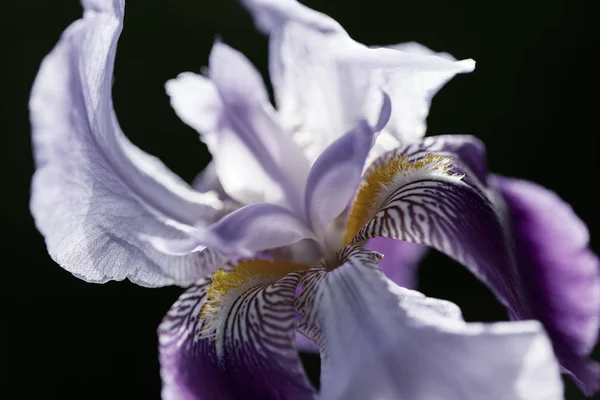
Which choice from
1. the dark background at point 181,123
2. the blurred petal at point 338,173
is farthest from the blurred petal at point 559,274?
the dark background at point 181,123

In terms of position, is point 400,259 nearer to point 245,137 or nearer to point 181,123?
point 245,137

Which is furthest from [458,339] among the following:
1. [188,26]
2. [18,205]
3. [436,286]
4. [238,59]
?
[188,26]

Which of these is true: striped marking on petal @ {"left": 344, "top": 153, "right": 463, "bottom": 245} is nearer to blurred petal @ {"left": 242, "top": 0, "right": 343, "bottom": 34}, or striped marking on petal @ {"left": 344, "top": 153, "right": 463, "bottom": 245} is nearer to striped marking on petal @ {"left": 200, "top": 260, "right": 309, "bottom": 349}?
striped marking on petal @ {"left": 200, "top": 260, "right": 309, "bottom": 349}

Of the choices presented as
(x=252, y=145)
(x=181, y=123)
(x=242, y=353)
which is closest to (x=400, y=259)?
(x=252, y=145)

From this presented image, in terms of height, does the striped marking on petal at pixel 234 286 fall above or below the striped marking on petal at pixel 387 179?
below

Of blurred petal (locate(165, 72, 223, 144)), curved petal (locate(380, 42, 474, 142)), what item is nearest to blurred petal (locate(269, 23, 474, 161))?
curved petal (locate(380, 42, 474, 142))

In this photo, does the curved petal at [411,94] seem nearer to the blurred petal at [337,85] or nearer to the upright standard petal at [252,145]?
the blurred petal at [337,85]
